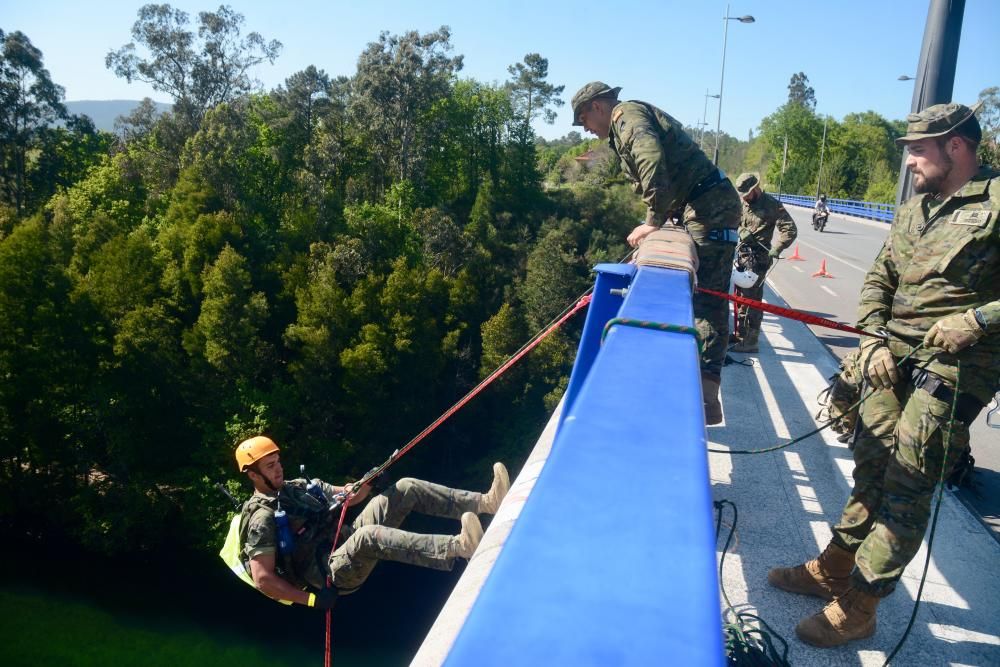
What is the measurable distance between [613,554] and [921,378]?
9.16 feet

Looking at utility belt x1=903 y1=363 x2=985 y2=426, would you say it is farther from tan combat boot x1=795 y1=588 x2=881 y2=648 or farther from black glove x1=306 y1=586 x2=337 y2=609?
black glove x1=306 y1=586 x2=337 y2=609

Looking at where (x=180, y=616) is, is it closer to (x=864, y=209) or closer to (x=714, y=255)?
(x=714, y=255)

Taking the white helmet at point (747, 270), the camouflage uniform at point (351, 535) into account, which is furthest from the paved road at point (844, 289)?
the camouflage uniform at point (351, 535)

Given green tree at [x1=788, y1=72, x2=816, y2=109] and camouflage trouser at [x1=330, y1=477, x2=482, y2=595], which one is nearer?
camouflage trouser at [x1=330, y1=477, x2=482, y2=595]

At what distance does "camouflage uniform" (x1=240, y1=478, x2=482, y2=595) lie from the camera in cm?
427

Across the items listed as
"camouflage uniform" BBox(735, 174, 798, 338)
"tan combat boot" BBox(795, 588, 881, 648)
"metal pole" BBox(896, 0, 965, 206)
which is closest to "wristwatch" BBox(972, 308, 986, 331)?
"tan combat boot" BBox(795, 588, 881, 648)

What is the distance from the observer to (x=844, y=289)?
16.9m

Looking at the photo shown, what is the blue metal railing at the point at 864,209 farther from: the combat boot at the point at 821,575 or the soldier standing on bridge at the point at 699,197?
the combat boot at the point at 821,575

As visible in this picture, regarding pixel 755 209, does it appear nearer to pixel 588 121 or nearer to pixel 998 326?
pixel 588 121

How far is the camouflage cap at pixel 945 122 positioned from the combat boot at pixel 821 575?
1949 millimetres

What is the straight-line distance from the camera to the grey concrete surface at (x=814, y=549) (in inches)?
126

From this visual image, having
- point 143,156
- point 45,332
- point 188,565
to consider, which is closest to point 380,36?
point 143,156

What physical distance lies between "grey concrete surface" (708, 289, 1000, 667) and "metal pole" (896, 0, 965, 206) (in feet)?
7.36

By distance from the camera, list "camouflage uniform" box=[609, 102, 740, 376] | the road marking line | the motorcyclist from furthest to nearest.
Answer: the motorcyclist < the road marking line < "camouflage uniform" box=[609, 102, 740, 376]
